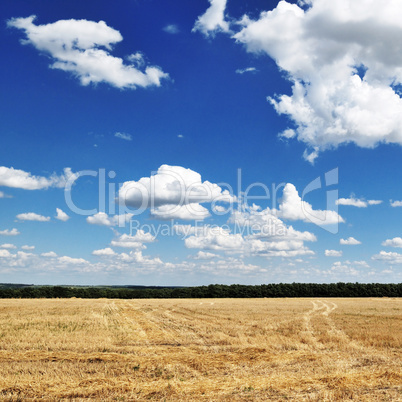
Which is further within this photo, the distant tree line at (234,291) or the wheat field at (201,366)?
the distant tree line at (234,291)

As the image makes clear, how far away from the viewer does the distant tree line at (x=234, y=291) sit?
11631cm

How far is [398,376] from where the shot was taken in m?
13.2

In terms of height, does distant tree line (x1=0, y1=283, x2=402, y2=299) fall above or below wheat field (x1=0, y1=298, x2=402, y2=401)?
below

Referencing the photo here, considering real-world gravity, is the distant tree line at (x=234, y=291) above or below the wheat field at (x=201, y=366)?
below

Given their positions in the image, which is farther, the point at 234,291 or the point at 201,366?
the point at 234,291

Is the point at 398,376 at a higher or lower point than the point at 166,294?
higher

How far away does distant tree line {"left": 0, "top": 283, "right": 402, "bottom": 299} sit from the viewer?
116m

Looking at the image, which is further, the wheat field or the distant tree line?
the distant tree line

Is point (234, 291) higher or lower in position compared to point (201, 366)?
lower

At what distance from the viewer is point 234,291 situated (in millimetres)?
122688

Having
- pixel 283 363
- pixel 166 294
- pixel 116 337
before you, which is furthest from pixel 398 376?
pixel 166 294

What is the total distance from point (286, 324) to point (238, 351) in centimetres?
1305

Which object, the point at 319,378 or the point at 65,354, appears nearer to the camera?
the point at 319,378

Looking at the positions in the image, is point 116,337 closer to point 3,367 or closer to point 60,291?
point 3,367
